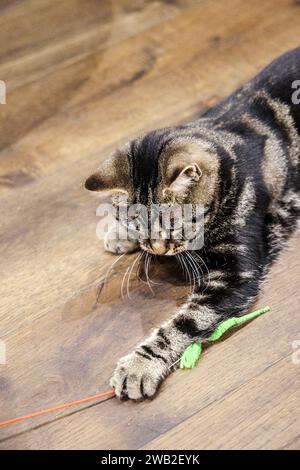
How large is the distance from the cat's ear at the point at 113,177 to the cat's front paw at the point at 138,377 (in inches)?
15.7

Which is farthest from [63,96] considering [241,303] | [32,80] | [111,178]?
[241,303]

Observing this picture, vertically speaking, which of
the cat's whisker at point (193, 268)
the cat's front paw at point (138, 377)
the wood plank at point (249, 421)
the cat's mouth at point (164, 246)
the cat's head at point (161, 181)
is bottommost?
the wood plank at point (249, 421)

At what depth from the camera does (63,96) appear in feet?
8.37

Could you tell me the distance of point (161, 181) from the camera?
1603 millimetres

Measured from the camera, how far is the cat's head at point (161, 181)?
5.27 ft

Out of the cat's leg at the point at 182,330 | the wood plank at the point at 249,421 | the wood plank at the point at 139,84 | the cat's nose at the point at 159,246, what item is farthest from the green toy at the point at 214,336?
the wood plank at the point at 139,84

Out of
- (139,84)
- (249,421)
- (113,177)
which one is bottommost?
(249,421)

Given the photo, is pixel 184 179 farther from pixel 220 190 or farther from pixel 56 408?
pixel 56 408

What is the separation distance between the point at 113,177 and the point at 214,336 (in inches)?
17.8

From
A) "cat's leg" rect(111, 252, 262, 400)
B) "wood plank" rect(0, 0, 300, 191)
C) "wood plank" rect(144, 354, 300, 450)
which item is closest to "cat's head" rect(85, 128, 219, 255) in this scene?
"cat's leg" rect(111, 252, 262, 400)

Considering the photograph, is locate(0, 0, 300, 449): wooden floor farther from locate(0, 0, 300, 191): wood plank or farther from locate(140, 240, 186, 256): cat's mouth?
locate(140, 240, 186, 256): cat's mouth

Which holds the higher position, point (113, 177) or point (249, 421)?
point (113, 177)

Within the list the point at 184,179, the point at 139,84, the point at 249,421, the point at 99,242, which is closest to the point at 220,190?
the point at 184,179

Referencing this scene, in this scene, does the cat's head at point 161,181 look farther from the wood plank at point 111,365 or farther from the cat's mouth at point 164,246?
the wood plank at point 111,365
